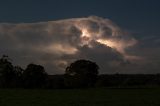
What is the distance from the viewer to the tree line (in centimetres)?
11138

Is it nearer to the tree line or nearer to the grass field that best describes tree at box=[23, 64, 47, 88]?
the tree line

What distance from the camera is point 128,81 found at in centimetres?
12850

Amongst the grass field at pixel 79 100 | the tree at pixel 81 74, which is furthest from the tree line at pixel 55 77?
the grass field at pixel 79 100

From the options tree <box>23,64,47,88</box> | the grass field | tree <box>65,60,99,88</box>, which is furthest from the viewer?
tree <box>65,60,99,88</box>

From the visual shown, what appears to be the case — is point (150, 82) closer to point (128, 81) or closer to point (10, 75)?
point (128, 81)

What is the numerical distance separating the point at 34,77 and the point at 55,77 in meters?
13.0

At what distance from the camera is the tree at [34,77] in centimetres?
11056

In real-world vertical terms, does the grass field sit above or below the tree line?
below

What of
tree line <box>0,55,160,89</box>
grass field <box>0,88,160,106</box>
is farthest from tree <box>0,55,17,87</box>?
grass field <box>0,88,160,106</box>

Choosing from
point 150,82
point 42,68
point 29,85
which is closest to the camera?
point 29,85

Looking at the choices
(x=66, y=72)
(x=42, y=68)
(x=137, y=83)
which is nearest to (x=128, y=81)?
(x=137, y=83)

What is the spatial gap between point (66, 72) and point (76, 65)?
5126 millimetres

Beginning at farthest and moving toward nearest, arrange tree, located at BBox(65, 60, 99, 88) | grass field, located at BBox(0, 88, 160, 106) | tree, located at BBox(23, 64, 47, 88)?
tree, located at BBox(65, 60, 99, 88) → tree, located at BBox(23, 64, 47, 88) → grass field, located at BBox(0, 88, 160, 106)

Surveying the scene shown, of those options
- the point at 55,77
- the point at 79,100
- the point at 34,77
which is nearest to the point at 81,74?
the point at 55,77
